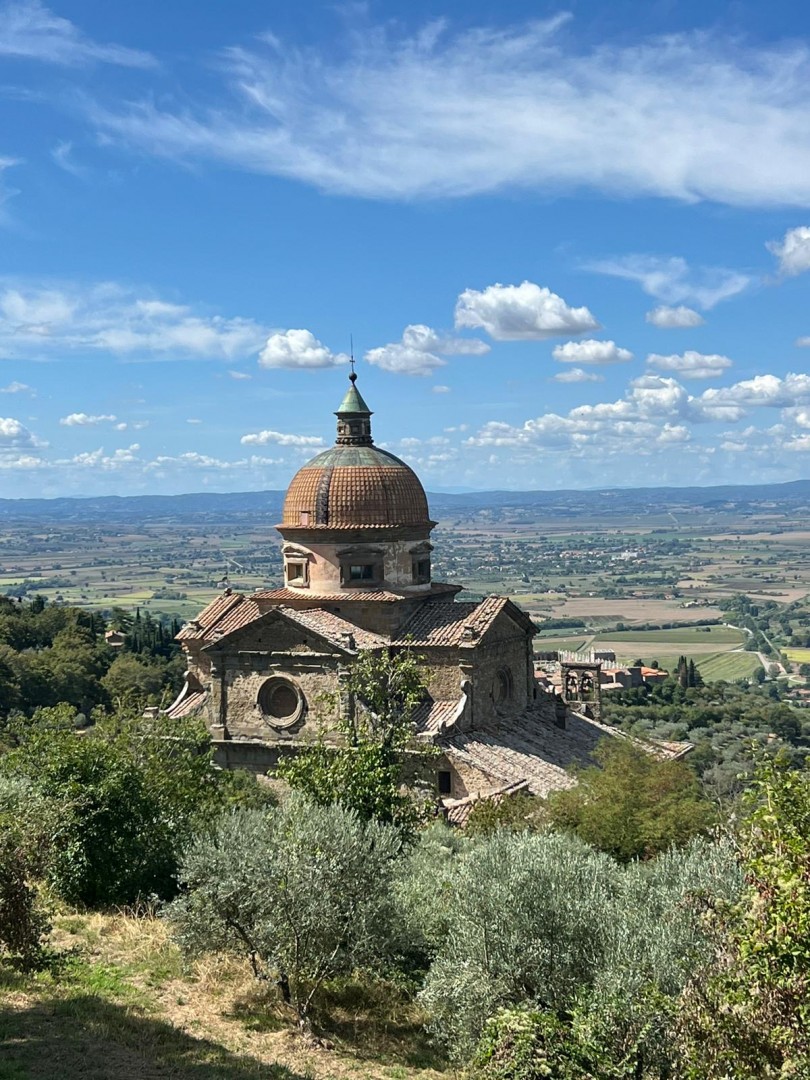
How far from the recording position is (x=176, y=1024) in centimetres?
1552

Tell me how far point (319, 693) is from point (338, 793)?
892 centimetres

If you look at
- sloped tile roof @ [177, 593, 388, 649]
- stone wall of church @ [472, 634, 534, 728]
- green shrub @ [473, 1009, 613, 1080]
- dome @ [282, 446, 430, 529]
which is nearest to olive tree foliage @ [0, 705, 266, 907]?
sloped tile roof @ [177, 593, 388, 649]

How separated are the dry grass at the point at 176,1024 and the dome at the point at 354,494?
1741cm

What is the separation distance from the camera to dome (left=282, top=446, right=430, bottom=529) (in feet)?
113

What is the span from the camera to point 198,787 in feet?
79.2

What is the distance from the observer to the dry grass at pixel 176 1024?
1399cm

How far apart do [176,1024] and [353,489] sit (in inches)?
817

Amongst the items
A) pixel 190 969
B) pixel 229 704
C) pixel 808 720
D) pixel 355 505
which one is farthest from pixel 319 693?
pixel 808 720

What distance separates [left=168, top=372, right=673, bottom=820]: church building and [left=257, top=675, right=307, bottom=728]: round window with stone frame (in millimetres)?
33

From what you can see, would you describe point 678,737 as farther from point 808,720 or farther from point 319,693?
point 319,693

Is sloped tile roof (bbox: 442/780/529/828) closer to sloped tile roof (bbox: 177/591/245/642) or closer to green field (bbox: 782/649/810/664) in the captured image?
sloped tile roof (bbox: 177/591/245/642)

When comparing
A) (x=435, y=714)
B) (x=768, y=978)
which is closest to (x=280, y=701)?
(x=435, y=714)

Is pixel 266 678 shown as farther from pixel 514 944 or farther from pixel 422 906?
pixel 514 944

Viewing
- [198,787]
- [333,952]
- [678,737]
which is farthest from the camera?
[678,737]
